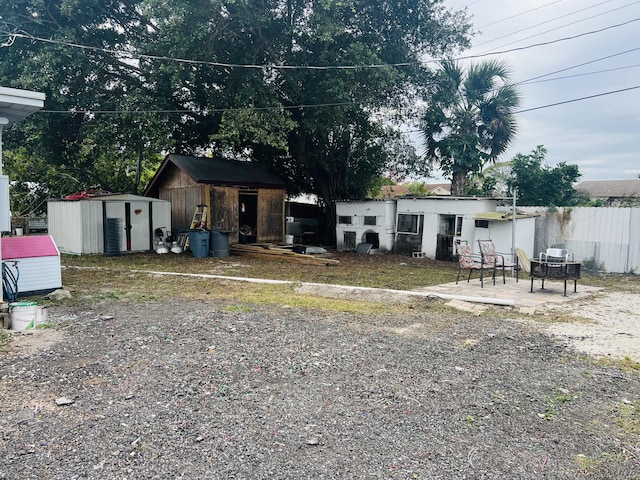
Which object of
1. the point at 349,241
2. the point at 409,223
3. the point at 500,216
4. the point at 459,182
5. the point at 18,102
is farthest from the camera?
the point at 349,241

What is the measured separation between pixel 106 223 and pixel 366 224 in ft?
28.7

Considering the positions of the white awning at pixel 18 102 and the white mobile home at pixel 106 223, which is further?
the white mobile home at pixel 106 223

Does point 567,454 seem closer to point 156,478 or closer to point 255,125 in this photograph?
point 156,478

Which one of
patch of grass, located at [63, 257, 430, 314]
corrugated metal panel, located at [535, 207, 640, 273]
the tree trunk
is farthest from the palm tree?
patch of grass, located at [63, 257, 430, 314]

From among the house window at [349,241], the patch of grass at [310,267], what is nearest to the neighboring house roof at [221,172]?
the patch of grass at [310,267]

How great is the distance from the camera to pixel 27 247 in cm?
732

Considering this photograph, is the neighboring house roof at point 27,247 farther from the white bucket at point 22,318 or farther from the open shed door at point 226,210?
the open shed door at point 226,210

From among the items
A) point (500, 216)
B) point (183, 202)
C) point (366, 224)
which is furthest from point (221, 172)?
point (500, 216)

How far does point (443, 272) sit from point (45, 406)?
9615mm

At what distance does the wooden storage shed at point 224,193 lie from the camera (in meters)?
15.8

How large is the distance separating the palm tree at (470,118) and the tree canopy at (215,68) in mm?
1659

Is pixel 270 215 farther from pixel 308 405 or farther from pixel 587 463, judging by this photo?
pixel 587 463

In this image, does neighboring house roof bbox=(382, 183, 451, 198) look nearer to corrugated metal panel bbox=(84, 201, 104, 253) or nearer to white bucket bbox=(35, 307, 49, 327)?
corrugated metal panel bbox=(84, 201, 104, 253)

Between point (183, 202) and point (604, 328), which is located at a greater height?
point (183, 202)
